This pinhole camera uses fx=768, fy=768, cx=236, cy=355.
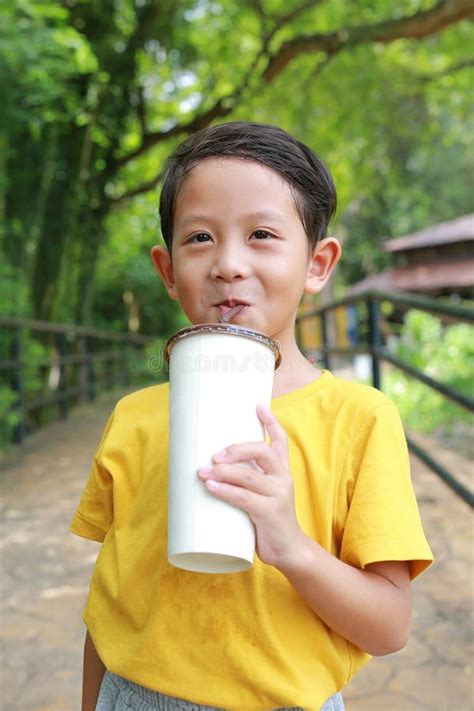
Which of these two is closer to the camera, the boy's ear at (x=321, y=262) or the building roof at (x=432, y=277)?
the boy's ear at (x=321, y=262)

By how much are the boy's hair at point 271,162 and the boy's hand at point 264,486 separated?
14.9 inches

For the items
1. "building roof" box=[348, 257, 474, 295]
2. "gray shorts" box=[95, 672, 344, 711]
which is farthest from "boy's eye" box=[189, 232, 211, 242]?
"building roof" box=[348, 257, 474, 295]

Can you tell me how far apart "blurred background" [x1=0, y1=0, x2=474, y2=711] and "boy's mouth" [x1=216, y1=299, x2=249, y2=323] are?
381 millimetres

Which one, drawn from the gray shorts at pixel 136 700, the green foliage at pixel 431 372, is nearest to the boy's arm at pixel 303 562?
the gray shorts at pixel 136 700

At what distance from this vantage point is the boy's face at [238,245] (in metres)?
1.00

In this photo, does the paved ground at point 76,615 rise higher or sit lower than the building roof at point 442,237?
lower

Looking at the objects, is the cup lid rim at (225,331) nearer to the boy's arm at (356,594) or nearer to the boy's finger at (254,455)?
the boy's finger at (254,455)

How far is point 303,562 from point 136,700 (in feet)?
1.17

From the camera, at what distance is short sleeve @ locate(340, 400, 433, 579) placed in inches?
35.9

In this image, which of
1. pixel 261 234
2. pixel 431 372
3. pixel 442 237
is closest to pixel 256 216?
pixel 261 234

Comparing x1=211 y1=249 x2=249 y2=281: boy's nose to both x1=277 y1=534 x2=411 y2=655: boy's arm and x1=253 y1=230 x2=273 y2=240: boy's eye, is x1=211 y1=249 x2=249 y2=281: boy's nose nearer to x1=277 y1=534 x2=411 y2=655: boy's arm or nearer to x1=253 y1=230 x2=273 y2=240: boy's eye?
x1=253 y1=230 x2=273 y2=240: boy's eye

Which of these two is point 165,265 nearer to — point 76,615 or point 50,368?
point 76,615

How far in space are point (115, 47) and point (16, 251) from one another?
3.11 metres

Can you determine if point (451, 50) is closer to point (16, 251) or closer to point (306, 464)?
point (16, 251)
